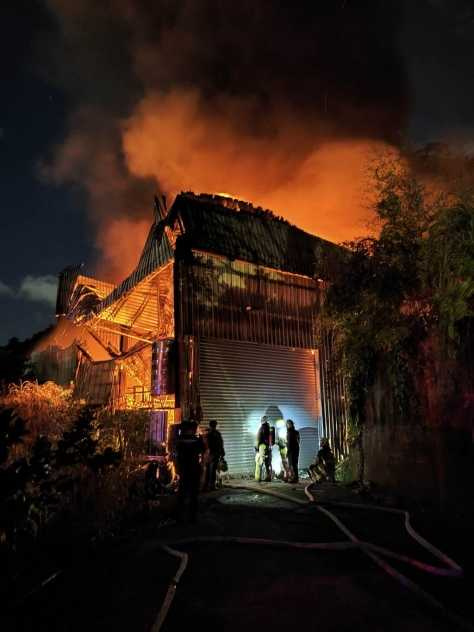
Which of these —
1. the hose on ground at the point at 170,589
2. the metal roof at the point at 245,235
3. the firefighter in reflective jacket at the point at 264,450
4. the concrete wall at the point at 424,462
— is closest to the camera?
the hose on ground at the point at 170,589

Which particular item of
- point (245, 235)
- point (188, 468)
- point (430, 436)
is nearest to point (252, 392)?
point (245, 235)

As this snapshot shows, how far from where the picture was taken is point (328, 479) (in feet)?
38.7

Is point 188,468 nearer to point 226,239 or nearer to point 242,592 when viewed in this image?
point 242,592

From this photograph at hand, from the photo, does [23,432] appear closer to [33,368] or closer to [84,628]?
[84,628]

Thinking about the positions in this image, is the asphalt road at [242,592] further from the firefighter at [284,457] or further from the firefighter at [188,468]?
the firefighter at [284,457]

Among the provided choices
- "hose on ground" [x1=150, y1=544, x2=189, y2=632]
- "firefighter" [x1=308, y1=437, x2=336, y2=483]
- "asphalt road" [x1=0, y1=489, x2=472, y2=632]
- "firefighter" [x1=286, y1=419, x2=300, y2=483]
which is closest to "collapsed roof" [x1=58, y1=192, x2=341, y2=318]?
"firefighter" [x1=286, y1=419, x2=300, y2=483]

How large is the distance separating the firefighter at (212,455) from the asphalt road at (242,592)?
14.1 feet

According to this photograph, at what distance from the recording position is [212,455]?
35.7 feet

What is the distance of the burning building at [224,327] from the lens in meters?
12.8

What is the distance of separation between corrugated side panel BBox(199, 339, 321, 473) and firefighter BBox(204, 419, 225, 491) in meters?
2.03

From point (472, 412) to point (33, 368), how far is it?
19.6 metres

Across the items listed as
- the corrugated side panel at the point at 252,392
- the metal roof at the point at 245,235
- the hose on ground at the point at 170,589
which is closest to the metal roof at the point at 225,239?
the metal roof at the point at 245,235

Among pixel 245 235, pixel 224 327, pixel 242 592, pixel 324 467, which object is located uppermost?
pixel 245 235

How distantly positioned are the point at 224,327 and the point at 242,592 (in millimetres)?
9598
